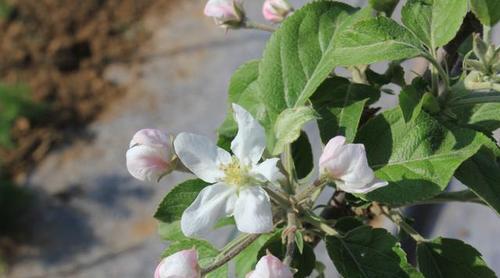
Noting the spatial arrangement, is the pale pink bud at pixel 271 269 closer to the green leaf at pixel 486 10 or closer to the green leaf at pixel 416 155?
the green leaf at pixel 416 155

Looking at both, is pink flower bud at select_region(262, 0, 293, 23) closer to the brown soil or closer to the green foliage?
the green foliage

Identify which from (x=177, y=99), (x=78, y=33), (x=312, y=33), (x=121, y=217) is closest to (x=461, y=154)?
(x=312, y=33)

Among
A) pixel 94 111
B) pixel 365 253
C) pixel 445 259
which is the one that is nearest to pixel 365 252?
pixel 365 253

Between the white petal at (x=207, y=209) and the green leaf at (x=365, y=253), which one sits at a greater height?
the white petal at (x=207, y=209)

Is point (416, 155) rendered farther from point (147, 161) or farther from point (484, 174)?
point (147, 161)

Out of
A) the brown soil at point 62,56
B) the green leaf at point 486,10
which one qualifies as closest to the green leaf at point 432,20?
the green leaf at point 486,10

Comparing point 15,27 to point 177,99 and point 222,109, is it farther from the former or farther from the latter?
point 222,109

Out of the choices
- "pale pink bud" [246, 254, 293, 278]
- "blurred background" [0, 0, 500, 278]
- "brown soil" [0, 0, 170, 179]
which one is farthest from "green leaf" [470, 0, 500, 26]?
"brown soil" [0, 0, 170, 179]
